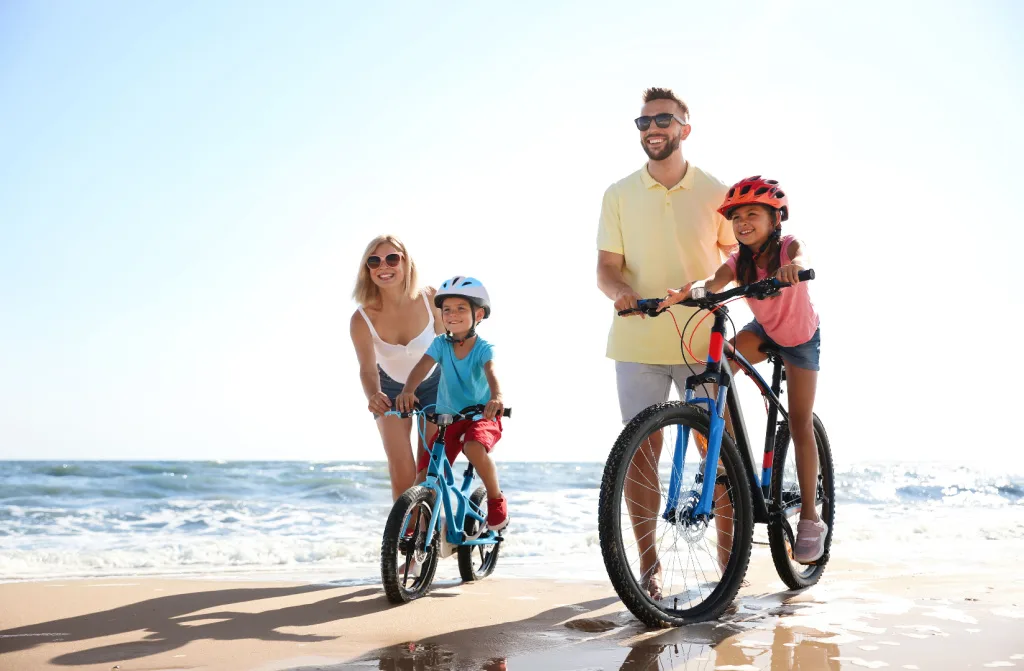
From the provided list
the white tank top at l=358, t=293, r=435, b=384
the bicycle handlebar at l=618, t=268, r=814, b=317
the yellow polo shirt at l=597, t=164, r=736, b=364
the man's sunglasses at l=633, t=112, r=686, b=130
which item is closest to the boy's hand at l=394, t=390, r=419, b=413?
the white tank top at l=358, t=293, r=435, b=384

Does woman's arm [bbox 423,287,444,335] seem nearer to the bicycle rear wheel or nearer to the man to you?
the man

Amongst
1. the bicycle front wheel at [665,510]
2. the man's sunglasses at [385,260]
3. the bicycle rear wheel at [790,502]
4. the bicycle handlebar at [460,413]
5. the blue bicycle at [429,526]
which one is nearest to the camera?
the bicycle front wheel at [665,510]

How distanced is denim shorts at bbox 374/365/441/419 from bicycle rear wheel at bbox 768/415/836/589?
1896mm

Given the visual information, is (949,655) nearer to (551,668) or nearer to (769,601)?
(769,601)

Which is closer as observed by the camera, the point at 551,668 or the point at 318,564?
the point at 551,668

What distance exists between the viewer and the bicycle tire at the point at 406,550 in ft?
12.2

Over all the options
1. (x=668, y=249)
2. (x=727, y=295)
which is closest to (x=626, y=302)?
(x=727, y=295)

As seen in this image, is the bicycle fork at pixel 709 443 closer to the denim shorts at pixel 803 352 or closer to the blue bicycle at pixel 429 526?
the denim shorts at pixel 803 352

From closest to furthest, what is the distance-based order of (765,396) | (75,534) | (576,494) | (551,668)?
(551,668), (765,396), (75,534), (576,494)

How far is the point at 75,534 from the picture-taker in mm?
9898

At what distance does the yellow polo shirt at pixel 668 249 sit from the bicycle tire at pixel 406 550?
3.81ft

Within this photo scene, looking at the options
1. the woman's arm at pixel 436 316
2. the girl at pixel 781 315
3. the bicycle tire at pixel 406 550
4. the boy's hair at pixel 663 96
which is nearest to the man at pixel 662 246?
the boy's hair at pixel 663 96

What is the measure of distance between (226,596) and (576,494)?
9.38m

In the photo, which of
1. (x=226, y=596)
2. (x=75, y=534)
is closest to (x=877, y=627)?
(x=226, y=596)
